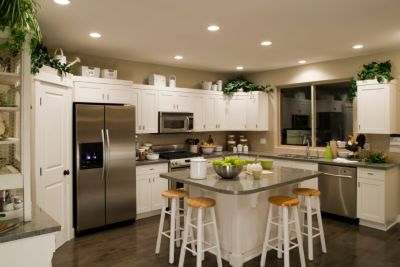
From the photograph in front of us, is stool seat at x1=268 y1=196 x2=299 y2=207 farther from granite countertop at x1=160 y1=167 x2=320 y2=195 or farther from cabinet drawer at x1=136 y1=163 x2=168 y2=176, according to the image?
cabinet drawer at x1=136 y1=163 x2=168 y2=176

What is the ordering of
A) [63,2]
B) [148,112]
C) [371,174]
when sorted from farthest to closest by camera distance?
[148,112], [371,174], [63,2]

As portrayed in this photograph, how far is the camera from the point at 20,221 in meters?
2.01

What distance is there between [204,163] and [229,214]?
2.00ft

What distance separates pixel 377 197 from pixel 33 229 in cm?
439

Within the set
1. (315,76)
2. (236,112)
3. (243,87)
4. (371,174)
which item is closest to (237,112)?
(236,112)

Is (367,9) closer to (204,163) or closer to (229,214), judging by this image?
(204,163)

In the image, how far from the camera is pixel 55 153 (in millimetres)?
3732

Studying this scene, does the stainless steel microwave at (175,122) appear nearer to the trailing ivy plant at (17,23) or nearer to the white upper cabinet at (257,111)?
the white upper cabinet at (257,111)

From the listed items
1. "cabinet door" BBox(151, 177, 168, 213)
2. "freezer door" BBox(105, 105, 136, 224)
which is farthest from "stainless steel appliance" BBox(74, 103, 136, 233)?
"cabinet door" BBox(151, 177, 168, 213)

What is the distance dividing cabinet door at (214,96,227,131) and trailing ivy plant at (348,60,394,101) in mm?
2510

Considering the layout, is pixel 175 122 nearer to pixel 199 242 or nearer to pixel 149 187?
pixel 149 187

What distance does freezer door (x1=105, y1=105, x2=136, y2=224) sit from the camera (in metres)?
4.39

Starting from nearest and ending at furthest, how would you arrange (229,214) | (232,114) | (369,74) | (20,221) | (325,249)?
(20,221) < (229,214) < (325,249) < (369,74) < (232,114)

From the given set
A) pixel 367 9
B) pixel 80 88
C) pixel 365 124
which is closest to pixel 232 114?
pixel 365 124
